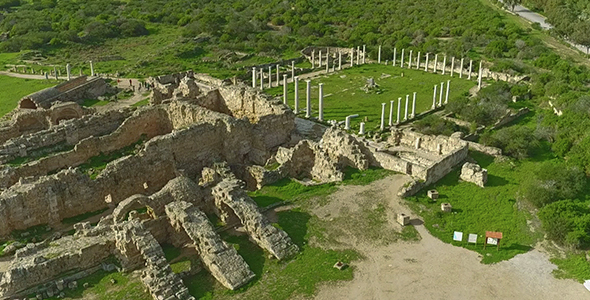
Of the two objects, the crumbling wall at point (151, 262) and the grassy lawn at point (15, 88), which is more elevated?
the crumbling wall at point (151, 262)

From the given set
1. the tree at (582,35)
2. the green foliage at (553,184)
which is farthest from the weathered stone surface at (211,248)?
the tree at (582,35)

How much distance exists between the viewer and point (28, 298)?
18.4 m

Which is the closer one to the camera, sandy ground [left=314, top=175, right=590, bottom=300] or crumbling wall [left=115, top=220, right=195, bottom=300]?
crumbling wall [left=115, top=220, right=195, bottom=300]

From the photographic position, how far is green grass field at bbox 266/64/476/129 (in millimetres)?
43875

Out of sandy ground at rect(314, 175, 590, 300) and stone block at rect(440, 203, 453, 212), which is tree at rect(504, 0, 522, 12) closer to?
stone block at rect(440, 203, 453, 212)

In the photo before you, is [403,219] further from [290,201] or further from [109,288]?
[109,288]

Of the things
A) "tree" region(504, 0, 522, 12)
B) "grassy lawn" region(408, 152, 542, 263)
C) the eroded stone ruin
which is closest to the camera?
the eroded stone ruin

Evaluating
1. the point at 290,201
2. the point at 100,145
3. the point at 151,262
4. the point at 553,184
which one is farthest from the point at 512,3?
the point at 151,262

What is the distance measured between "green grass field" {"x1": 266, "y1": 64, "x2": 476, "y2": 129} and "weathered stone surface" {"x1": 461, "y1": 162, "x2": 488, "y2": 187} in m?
12.9

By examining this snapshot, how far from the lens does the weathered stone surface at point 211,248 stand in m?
19.3

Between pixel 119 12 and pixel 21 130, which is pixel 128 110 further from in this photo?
pixel 119 12

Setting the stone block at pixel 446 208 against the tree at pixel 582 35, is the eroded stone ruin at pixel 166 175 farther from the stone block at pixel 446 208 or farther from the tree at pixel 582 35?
the tree at pixel 582 35

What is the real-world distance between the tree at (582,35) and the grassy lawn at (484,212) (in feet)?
148

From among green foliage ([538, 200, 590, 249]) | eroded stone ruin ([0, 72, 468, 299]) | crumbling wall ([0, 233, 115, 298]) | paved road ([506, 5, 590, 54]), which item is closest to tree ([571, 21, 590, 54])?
paved road ([506, 5, 590, 54])
